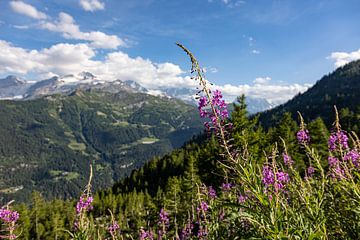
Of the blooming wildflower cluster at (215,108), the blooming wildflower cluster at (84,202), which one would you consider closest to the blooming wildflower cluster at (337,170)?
the blooming wildflower cluster at (215,108)

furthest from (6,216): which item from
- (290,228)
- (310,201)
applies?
(310,201)

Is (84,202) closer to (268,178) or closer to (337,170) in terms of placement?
(268,178)

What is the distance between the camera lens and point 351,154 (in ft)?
18.0

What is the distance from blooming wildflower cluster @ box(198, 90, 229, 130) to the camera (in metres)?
4.04

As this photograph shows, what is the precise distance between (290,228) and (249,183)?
0.71 metres

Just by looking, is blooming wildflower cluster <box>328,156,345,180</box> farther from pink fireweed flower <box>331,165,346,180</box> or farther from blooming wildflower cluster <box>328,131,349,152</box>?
blooming wildflower cluster <box>328,131,349,152</box>

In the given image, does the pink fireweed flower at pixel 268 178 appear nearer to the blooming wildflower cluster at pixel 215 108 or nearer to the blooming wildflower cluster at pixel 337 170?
the blooming wildflower cluster at pixel 337 170

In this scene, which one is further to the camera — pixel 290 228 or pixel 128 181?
pixel 128 181

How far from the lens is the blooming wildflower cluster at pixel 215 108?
4.04 m

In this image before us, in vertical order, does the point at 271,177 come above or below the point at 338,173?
below

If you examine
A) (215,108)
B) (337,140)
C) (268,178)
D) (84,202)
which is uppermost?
(215,108)

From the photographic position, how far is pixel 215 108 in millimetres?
4078

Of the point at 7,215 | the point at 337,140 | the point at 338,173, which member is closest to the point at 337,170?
the point at 338,173

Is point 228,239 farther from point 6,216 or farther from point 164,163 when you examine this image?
point 164,163
